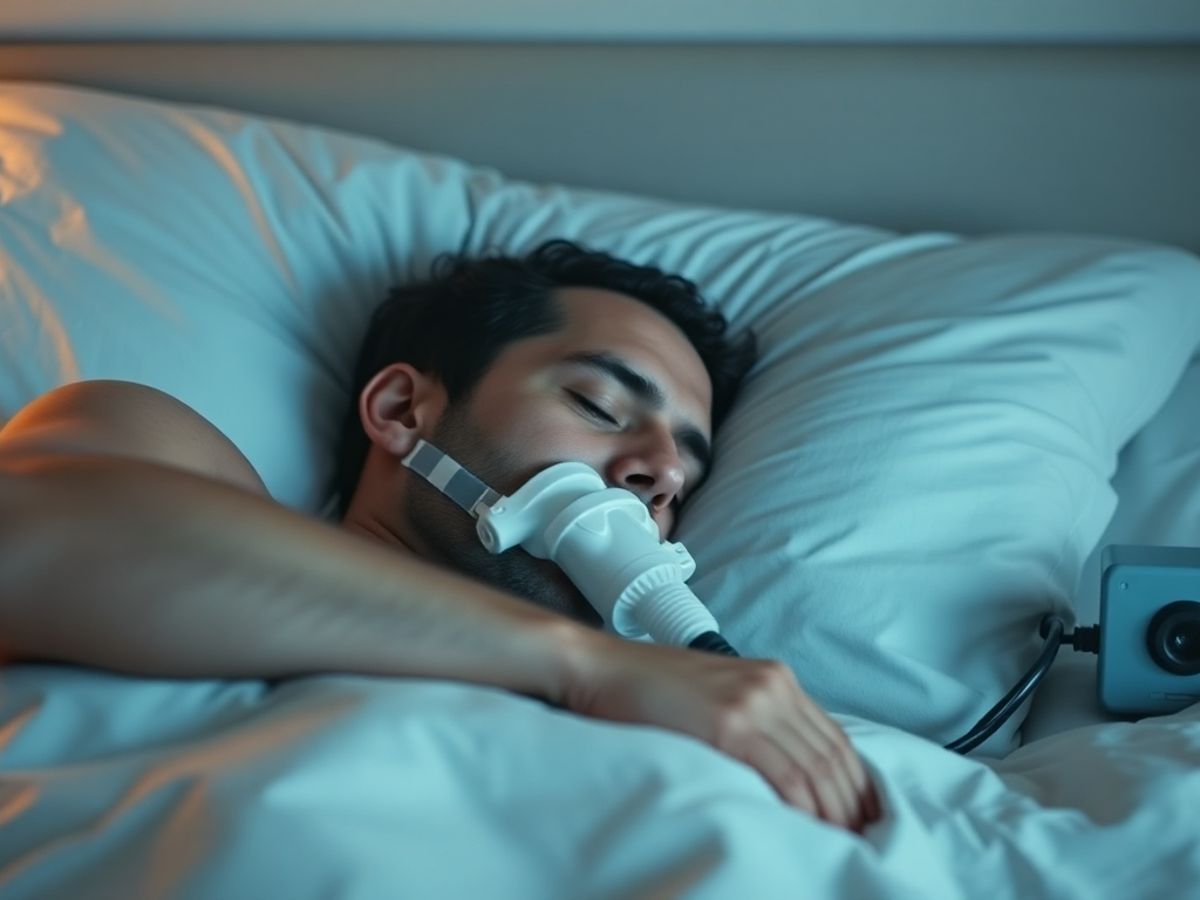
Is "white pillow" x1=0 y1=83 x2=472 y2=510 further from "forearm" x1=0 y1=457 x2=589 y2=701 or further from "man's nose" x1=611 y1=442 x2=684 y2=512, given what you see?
"forearm" x1=0 y1=457 x2=589 y2=701

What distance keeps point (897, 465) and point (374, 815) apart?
75 centimetres

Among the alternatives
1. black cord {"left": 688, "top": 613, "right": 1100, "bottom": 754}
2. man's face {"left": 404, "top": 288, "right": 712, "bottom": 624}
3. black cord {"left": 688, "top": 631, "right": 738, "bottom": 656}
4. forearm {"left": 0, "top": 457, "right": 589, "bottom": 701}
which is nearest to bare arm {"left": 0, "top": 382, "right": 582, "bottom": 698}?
forearm {"left": 0, "top": 457, "right": 589, "bottom": 701}

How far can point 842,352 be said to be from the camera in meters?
1.58

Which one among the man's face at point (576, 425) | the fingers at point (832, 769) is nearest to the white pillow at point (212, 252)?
the man's face at point (576, 425)

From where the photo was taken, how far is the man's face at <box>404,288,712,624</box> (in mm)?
1386

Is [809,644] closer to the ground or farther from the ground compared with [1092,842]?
closer to the ground

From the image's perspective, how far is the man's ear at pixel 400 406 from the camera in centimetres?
151

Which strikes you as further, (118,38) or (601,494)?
(118,38)

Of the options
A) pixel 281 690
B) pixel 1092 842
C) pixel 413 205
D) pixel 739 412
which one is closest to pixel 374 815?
pixel 281 690

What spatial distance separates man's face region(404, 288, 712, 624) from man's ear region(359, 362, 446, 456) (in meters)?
0.03

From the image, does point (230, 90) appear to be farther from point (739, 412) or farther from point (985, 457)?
point (985, 457)

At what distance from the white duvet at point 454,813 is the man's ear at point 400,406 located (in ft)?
1.75

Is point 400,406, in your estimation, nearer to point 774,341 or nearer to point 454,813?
point 774,341

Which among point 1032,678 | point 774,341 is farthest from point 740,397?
point 1032,678
